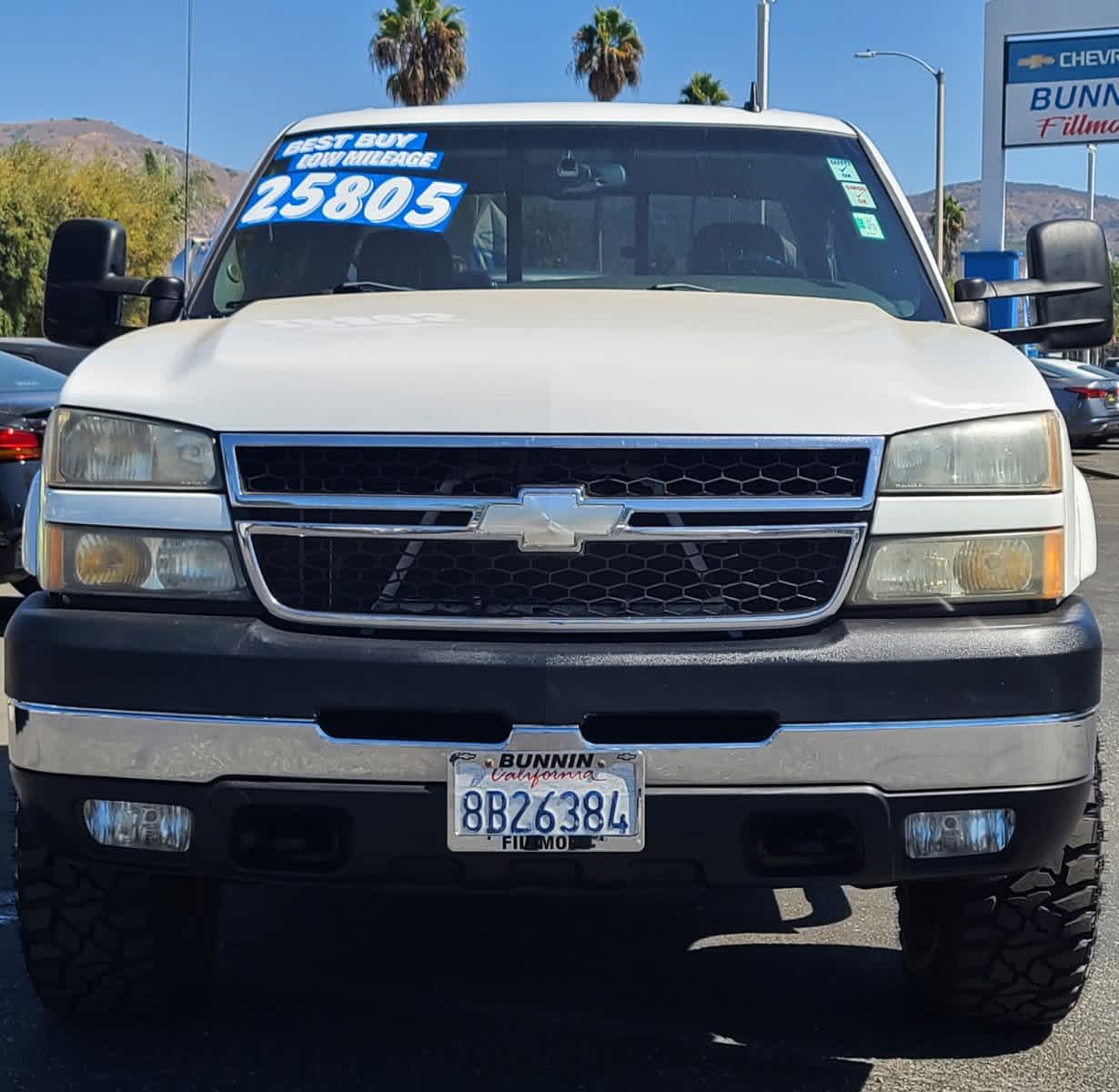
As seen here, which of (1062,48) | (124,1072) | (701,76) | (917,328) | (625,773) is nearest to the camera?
(625,773)

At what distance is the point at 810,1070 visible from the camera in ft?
10.7

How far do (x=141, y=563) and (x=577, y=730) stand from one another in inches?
31.2

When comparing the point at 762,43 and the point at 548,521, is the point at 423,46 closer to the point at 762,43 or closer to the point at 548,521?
the point at 762,43

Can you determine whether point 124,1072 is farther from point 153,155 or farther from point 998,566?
point 153,155

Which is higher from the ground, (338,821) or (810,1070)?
(338,821)

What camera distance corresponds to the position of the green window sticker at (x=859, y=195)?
14.4ft

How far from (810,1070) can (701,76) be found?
5082 cm

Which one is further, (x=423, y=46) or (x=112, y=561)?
(x=423, y=46)

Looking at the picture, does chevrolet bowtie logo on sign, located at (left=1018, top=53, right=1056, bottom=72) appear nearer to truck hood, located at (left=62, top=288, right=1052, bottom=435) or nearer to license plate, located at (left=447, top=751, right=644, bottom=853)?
truck hood, located at (left=62, top=288, right=1052, bottom=435)

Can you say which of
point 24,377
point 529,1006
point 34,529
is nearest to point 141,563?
point 34,529

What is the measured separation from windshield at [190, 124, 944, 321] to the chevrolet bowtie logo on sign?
28.3 meters

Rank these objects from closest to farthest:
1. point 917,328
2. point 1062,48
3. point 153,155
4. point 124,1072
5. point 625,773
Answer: point 625,773
point 124,1072
point 917,328
point 1062,48
point 153,155

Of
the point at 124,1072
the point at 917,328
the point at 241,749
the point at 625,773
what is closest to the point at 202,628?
the point at 241,749

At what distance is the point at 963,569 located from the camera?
9.66 feet
